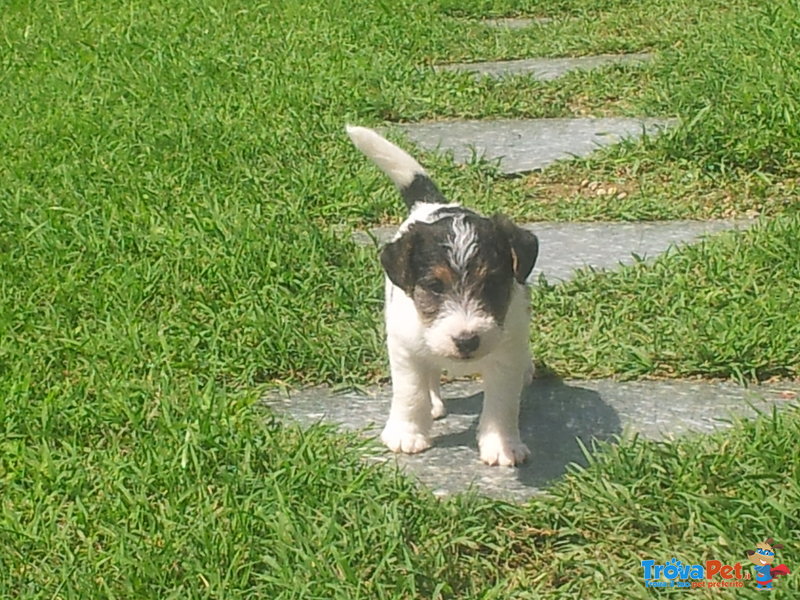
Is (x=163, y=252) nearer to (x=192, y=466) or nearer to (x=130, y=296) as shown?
(x=130, y=296)

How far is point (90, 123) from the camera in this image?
6613 mm

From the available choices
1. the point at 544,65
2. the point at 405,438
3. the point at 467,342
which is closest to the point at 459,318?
the point at 467,342

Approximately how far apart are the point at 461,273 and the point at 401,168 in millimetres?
910

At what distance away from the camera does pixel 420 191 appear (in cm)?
421

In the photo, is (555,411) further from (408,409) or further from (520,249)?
(520,249)


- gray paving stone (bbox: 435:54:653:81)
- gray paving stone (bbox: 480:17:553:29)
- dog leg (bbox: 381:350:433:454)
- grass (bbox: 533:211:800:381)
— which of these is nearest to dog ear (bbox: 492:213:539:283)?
dog leg (bbox: 381:350:433:454)

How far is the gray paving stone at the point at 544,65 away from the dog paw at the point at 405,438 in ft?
13.7

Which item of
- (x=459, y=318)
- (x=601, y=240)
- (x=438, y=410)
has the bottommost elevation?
(x=438, y=410)

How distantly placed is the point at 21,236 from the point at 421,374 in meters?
2.43

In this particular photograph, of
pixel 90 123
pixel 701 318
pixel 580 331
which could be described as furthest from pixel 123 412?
pixel 90 123

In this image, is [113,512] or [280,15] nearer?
[113,512]

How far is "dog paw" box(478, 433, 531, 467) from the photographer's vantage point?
3625mm

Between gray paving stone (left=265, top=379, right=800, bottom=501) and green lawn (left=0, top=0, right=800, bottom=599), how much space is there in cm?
11

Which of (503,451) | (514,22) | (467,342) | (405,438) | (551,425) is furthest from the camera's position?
(514,22)
